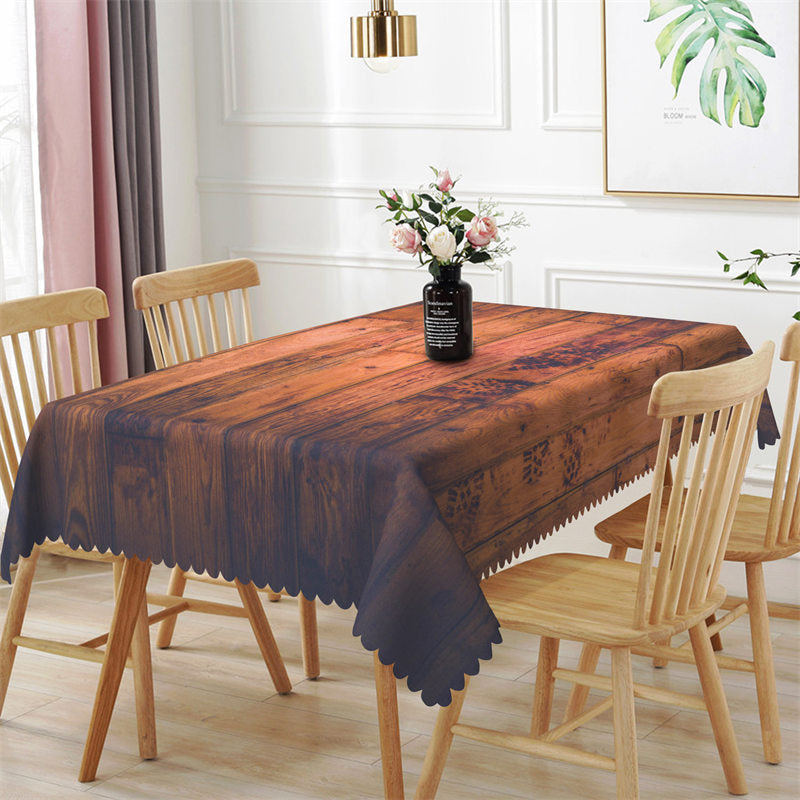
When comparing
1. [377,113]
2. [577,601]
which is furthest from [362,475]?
[377,113]

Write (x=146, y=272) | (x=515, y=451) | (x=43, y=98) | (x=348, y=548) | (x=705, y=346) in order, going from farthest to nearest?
(x=146, y=272)
(x=43, y=98)
(x=705, y=346)
(x=515, y=451)
(x=348, y=548)

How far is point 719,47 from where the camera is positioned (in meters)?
3.53

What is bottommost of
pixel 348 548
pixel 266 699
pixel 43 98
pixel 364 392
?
pixel 266 699

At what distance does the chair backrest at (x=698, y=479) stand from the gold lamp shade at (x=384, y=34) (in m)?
1.11

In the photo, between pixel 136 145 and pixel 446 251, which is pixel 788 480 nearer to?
pixel 446 251

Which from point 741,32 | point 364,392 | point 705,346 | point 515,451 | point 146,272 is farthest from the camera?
point 146,272

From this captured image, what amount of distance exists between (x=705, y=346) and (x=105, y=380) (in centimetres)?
194

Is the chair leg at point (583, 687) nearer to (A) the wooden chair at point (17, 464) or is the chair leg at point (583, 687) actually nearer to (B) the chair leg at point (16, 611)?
(A) the wooden chair at point (17, 464)

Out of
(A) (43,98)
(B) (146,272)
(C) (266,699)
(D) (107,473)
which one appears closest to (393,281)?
(B) (146,272)

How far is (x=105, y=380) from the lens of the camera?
405 cm

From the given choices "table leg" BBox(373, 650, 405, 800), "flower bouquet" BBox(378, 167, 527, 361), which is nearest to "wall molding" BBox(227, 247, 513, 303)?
"flower bouquet" BBox(378, 167, 527, 361)

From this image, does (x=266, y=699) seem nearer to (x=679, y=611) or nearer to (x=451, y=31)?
(x=679, y=611)

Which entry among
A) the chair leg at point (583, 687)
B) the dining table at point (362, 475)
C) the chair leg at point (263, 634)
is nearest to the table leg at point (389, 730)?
the dining table at point (362, 475)

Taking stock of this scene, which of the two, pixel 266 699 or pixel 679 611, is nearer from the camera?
pixel 679 611
